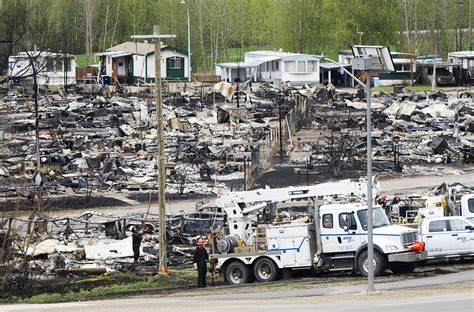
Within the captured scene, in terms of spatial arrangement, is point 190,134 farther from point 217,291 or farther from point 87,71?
point 87,71

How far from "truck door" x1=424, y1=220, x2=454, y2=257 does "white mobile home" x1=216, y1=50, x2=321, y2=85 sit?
81169mm

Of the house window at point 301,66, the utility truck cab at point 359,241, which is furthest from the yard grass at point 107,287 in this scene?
the house window at point 301,66

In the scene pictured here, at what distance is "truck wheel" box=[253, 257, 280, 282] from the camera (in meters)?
32.0

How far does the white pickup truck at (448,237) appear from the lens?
32750 millimetres

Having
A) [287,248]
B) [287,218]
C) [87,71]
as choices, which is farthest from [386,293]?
[87,71]

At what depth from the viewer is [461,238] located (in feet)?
107

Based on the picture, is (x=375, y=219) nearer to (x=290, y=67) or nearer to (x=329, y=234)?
(x=329, y=234)

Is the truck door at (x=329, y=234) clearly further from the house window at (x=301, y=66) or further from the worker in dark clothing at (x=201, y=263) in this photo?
the house window at (x=301, y=66)

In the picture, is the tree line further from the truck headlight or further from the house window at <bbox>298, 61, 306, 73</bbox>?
the truck headlight

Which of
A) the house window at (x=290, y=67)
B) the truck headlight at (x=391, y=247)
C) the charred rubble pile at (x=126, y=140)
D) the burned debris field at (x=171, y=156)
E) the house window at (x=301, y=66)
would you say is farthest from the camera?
the house window at (x=301, y=66)

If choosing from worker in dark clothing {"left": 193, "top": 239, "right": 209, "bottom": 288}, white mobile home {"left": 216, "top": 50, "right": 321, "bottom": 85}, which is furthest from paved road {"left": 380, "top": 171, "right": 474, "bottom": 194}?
white mobile home {"left": 216, "top": 50, "right": 321, "bottom": 85}

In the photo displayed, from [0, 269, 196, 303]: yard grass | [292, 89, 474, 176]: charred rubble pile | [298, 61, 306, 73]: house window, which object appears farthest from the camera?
[298, 61, 306, 73]: house window

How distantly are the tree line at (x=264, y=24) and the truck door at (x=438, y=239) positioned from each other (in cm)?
9157

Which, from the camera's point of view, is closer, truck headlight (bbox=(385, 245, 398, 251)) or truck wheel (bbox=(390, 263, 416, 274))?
truck headlight (bbox=(385, 245, 398, 251))
